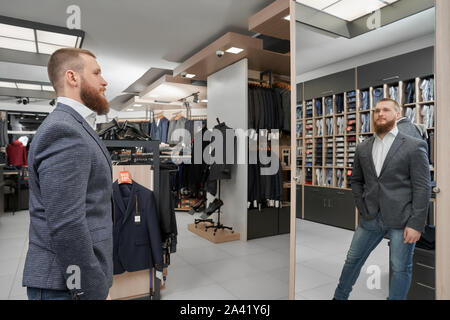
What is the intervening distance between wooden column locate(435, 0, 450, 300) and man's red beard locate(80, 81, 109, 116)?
1.72 metres

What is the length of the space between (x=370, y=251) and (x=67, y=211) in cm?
171

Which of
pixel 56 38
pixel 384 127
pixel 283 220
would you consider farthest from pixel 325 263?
pixel 56 38

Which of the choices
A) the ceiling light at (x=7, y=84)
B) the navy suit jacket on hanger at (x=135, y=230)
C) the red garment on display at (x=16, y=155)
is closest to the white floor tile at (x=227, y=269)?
the navy suit jacket on hanger at (x=135, y=230)

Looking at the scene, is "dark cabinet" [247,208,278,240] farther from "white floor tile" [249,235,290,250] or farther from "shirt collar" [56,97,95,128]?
"shirt collar" [56,97,95,128]

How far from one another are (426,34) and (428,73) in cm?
22

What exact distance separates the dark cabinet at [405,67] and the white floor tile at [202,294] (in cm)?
218

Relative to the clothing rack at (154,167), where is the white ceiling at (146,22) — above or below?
above

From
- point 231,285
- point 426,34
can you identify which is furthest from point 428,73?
point 231,285

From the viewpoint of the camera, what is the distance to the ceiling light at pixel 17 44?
463 centimetres

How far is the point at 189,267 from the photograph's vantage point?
3.51 meters

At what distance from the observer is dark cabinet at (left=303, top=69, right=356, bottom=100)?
1.98m

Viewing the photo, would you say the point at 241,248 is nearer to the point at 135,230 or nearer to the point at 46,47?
the point at 135,230

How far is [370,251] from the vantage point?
1830 mm

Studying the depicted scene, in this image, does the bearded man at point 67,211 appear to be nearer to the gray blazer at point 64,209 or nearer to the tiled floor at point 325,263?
the gray blazer at point 64,209
